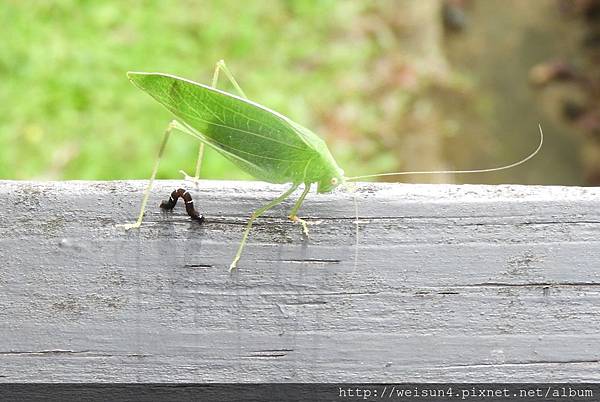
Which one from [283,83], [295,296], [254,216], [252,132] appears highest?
[283,83]

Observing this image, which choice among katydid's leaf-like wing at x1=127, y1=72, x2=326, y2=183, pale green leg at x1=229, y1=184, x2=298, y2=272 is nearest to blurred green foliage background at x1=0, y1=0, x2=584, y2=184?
katydid's leaf-like wing at x1=127, y1=72, x2=326, y2=183

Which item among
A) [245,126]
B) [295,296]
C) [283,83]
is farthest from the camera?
[283,83]

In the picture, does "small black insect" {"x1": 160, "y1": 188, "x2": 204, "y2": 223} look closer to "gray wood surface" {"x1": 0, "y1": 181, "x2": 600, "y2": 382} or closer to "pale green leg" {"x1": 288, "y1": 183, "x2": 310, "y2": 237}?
"gray wood surface" {"x1": 0, "y1": 181, "x2": 600, "y2": 382}

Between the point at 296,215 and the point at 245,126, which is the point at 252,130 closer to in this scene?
the point at 245,126

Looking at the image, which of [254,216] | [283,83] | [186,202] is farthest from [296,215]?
[283,83]

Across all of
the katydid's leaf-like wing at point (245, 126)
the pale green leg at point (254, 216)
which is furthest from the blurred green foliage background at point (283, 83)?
the pale green leg at point (254, 216)

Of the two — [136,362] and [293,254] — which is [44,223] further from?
[293,254]

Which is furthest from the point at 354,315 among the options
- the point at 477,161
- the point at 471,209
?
the point at 477,161
